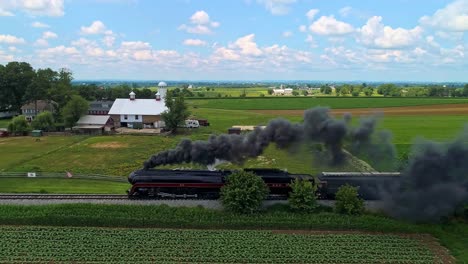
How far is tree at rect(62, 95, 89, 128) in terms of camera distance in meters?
78.3

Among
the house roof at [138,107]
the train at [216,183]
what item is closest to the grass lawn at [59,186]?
the train at [216,183]

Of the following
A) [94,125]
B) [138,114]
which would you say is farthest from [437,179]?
[94,125]

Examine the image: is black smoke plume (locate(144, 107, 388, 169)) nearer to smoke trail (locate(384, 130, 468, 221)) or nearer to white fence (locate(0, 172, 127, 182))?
smoke trail (locate(384, 130, 468, 221))

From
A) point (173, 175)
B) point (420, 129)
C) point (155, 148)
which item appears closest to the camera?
point (173, 175)

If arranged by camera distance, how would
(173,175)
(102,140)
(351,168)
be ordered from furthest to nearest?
(102,140) → (351,168) → (173,175)

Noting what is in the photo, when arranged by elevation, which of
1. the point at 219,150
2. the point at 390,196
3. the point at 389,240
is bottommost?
the point at 389,240

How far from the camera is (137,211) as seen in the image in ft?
93.5

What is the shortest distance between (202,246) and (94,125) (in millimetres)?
61218

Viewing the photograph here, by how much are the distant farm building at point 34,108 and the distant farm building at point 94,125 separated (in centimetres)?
1343

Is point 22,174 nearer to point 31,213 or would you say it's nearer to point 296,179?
point 31,213

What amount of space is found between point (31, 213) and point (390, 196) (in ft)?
82.9

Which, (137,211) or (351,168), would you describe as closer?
(137,211)

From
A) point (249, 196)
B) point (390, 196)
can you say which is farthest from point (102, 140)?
point (390, 196)

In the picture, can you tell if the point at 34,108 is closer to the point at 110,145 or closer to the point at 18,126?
the point at 18,126
